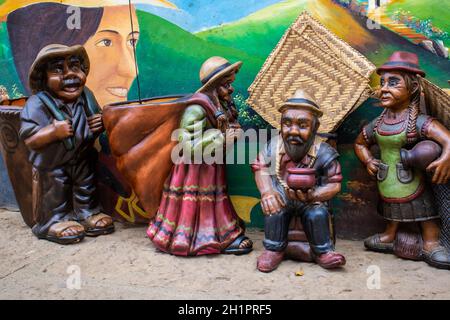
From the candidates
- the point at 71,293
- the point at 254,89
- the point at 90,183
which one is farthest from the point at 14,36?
the point at 71,293

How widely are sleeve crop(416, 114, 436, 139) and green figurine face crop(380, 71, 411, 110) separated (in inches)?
5.8

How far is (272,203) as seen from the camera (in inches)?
125

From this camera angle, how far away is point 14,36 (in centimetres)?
470

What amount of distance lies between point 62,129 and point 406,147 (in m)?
2.43

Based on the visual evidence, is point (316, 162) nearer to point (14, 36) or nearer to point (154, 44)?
point (154, 44)

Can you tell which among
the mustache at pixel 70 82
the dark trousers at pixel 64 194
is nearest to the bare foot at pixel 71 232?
the dark trousers at pixel 64 194

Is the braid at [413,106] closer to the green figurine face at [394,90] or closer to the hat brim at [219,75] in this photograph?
the green figurine face at [394,90]

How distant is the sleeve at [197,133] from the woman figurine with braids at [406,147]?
1.10m

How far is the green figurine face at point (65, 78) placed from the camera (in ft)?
12.3

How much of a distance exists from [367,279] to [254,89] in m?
1.55

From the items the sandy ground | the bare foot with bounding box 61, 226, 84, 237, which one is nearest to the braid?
the sandy ground

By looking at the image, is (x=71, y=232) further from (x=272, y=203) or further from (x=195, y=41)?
(x=195, y=41)

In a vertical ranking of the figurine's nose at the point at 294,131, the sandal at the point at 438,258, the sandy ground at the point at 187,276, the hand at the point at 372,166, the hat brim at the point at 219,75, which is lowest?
the sandy ground at the point at 187,276

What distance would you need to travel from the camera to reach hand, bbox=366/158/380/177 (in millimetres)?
3369
